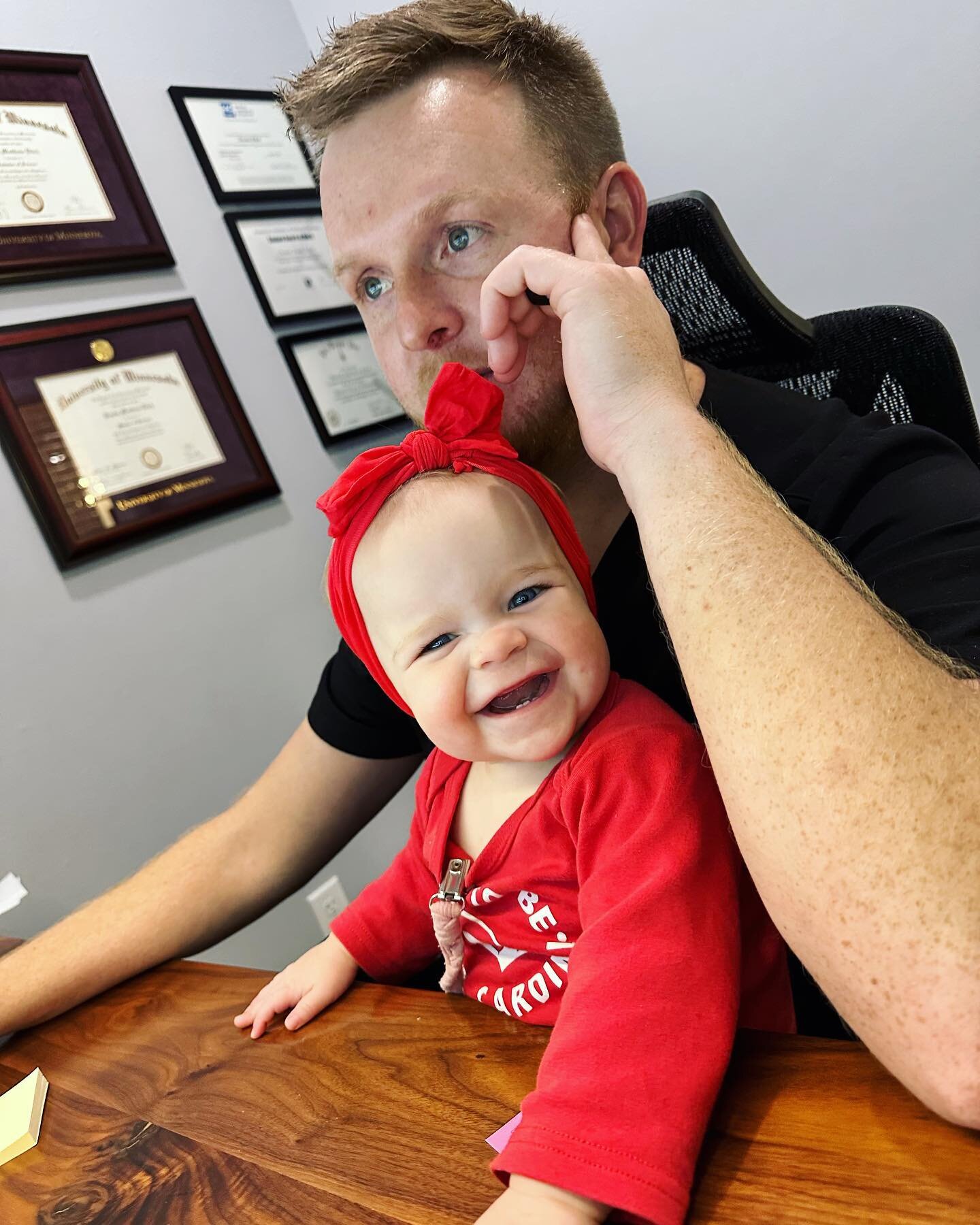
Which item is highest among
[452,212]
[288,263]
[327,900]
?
[288,263]

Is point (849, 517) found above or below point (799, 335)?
below

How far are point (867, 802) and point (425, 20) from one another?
1080mm

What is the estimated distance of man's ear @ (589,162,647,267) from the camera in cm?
125

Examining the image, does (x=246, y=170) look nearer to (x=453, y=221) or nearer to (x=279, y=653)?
(x=279, y=653)

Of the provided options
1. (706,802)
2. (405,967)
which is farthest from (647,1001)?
(405,967)

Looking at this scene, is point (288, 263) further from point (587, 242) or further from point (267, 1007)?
point (267, 1007)

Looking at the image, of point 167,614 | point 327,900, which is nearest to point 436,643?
point 167,614

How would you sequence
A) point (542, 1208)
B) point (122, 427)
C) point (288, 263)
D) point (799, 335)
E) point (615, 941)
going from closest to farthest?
point (542, 1208)
point (615, 941)
point (799, 335)
point (122, 427)
point (288, 263)

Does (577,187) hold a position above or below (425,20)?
below

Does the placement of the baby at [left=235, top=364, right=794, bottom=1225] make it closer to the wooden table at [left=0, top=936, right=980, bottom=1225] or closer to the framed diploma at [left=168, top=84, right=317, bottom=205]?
the wooden table at [left=0, top=936, right=980, bottom=1225]

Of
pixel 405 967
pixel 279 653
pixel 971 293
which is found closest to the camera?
pixel 405 967

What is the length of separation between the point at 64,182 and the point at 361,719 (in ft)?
4.96

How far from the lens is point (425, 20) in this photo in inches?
44.4

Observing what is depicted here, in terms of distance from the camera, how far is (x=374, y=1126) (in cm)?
67
